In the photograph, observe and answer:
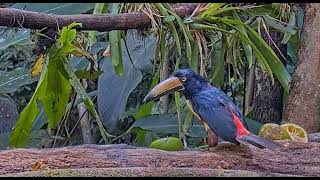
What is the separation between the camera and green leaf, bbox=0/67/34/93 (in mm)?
1604

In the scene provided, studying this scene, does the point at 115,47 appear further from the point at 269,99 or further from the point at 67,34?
the point at 269,99

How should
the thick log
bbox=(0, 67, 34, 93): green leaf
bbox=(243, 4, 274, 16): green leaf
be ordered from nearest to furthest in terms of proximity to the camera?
1. the thick log
2. bbox=(243, 4, 274, 16): green leaf
3. bbox=(0, 67, 34, 93): green leaf

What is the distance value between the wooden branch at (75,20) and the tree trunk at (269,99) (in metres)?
0.41

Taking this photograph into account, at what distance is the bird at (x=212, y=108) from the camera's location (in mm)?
894

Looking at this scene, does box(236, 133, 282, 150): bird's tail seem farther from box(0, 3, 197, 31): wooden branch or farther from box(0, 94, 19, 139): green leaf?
box(0, 94, 19, 139): green leaf

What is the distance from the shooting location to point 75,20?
104 cm

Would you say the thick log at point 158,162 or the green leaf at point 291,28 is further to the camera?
the green leaf at point 291,28

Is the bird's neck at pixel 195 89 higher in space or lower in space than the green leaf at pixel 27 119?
higher

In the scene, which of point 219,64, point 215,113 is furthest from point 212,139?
point 219,64

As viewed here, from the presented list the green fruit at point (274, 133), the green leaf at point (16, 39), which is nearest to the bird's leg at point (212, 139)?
the green fruit at point (274, 133)

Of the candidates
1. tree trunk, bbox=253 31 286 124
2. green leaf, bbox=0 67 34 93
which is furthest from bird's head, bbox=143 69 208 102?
green leaf, bbox=0 67 34 93

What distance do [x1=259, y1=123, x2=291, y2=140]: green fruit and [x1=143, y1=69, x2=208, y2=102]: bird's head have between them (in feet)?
0.50

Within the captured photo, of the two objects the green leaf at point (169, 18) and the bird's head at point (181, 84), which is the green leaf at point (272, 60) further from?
the bird's head at point (181, 84)

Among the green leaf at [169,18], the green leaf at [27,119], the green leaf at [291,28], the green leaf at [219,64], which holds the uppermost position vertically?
the green leaf at [169,18]
